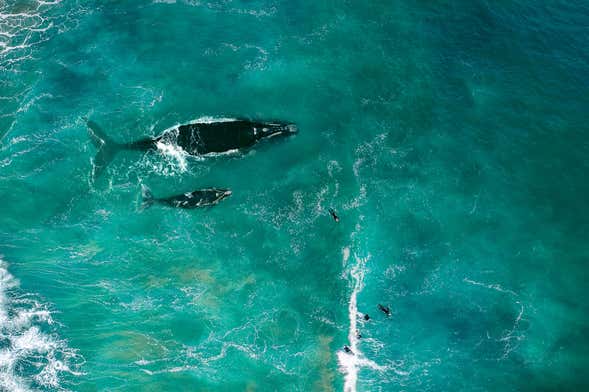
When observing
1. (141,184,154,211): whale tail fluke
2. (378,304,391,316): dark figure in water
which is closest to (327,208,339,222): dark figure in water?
(378,304,391,316): dark figure in water

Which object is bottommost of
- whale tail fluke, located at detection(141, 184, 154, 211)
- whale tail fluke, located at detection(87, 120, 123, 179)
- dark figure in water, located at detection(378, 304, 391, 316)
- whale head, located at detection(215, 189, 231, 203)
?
dark figure in water, located at detection(378, 304, 391, 316)

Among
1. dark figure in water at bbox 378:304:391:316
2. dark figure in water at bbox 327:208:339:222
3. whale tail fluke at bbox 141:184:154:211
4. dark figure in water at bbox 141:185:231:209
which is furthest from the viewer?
whale tail fluke at bbox 141:184:154:211

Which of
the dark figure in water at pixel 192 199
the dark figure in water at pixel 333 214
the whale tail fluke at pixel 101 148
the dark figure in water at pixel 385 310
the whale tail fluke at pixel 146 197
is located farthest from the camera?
the whale tail fluke at pixel 101 148

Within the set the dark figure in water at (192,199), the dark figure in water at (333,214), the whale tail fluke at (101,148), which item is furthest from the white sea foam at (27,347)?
the dark figure in water at (333,214)

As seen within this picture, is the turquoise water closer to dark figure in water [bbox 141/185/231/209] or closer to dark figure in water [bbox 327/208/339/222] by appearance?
dark figure in water [bbox 327/208/339/222]

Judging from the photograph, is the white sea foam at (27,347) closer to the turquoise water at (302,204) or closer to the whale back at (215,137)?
the turquoise water at (302,204)

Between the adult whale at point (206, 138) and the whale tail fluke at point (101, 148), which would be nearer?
the adult whale at point (206, 138)
